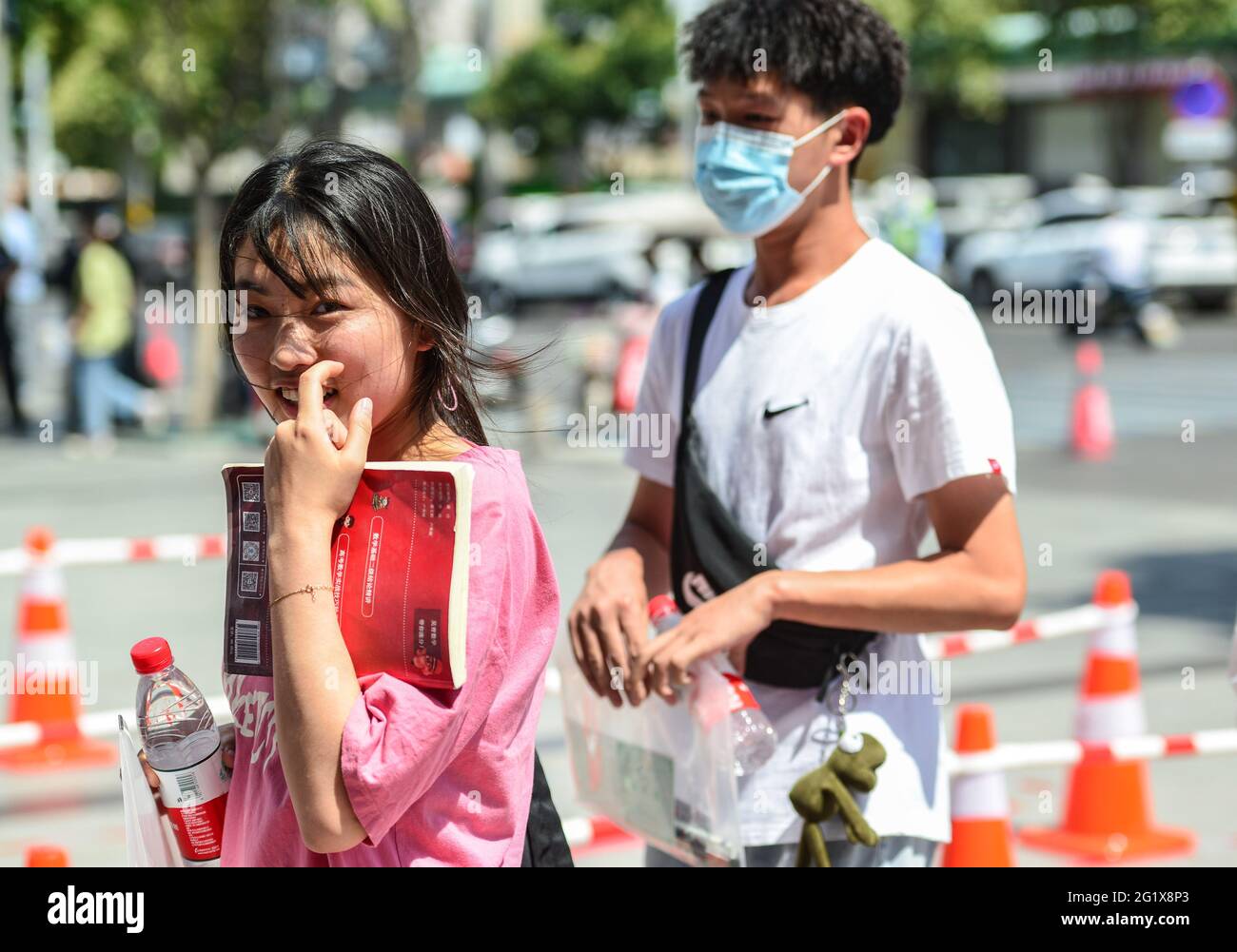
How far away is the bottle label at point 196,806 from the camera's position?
1.98 metres

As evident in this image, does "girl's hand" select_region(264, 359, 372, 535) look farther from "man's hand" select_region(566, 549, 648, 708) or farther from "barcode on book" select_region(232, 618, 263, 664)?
"man's hand" select_region(566, 549, 648, 708)

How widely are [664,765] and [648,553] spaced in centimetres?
41

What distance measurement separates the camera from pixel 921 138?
51812 millimetres

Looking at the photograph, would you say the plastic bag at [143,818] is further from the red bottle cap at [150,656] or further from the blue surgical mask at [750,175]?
the blue surgical mask at [750,175]

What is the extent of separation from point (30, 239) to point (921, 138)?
38.6 metres

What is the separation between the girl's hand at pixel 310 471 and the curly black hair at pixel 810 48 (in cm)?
124

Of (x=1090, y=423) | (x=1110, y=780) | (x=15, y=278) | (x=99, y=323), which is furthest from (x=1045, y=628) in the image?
(x=15, y=278)

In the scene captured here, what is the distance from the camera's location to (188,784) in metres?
1.98

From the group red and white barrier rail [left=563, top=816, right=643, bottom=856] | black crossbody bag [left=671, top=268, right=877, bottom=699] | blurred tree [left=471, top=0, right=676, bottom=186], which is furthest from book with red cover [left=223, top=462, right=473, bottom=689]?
blurred tree [left=471, top=0, right=676, bottom=186]

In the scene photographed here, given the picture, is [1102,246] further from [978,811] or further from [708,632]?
[708,632]

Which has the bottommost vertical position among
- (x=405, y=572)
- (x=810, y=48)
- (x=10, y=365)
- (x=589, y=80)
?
(x=10, y=365)

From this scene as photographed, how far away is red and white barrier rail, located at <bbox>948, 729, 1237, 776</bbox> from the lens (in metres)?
4.36

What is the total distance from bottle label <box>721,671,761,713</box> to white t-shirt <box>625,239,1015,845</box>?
122 mm
